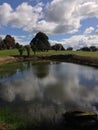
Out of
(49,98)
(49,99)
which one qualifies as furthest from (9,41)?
(49,99)

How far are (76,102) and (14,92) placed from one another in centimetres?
1058

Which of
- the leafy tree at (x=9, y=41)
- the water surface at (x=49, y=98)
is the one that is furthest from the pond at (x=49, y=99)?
the leafy tree at (x=9, y=41)

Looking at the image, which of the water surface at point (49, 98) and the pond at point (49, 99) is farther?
the water surface at point (49, 98)

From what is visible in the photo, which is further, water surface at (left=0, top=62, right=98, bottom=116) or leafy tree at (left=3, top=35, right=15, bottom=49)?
leafy tree at (left=3, top=35, right=15, bottom=49)

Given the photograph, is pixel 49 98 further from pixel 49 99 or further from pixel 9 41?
pixel 9 41

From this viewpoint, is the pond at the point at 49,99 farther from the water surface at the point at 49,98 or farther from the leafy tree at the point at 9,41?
the leafy tree at the point at 9,41

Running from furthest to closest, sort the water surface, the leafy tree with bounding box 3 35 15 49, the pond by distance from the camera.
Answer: the leafy tree with bounding box 3 35 15 49
the water surface
the pond

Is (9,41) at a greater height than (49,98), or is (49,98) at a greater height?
(9,41)

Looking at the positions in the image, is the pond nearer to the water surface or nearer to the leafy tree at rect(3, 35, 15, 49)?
the water surface

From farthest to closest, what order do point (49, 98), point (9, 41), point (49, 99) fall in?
point (9, 41) < point (49, 98) < point (49, 99)

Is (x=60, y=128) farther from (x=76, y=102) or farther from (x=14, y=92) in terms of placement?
(x=14, y=92)

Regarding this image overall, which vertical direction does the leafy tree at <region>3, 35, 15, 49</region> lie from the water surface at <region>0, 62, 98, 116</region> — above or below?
above

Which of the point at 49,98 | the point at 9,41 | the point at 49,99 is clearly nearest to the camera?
the point at 49,99

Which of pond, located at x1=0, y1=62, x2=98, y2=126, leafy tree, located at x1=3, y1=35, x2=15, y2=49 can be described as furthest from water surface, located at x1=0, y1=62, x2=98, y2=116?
leafy tree, located at x1=3, y1=35, x2=15, y2=49
